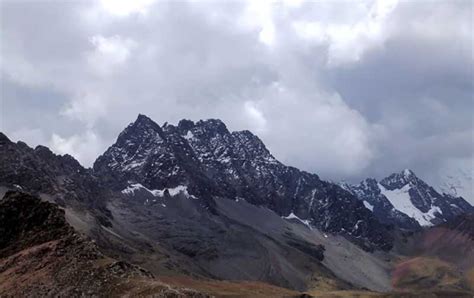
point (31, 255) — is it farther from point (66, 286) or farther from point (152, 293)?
point (152, 293)

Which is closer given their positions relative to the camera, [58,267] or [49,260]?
[58,267]

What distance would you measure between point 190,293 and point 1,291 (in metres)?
32.2

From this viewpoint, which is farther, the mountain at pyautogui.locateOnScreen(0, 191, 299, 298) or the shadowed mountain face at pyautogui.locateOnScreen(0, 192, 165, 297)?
the shadowed mountain face at pyautogui.locateOnScreen(0, 192, 165, 297)

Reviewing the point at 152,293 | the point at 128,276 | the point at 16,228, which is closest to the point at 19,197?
the point at 16,228

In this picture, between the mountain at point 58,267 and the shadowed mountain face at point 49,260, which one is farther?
the shadowed mountain face at point 49,260

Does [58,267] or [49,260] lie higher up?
[49,260]

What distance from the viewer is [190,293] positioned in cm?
9138

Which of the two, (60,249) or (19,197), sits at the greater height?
(19,197)

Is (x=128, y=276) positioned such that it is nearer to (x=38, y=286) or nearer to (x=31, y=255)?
(x=38, y=286)

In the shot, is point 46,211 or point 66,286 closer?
point 66,286

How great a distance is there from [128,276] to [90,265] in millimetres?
8332

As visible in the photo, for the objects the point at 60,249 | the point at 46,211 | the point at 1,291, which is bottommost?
the point at 1,291

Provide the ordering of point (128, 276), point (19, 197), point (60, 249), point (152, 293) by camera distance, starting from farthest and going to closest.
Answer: point (19, 197) < point (60, 249) < point (128, 276) < point (152, 293)

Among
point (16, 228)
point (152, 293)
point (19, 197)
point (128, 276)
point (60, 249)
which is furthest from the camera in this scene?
point (19, 197)
